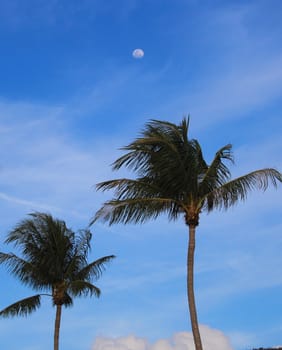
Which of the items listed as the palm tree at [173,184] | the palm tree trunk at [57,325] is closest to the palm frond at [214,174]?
the palm tree at [173,184]

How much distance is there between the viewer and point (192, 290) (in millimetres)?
21750

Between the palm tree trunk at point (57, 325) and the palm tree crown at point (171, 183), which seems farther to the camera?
the palm tree trunk at point (57, 325)

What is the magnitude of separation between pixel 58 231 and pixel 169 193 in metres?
11.6

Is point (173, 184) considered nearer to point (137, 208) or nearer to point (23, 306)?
point (137, 208)

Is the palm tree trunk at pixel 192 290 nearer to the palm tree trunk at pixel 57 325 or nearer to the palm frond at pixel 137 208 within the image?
the palm frond at pixel 137 208

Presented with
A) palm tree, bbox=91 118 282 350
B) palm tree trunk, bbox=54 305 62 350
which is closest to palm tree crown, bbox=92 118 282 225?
palm tree, bbox=91 118 282 350

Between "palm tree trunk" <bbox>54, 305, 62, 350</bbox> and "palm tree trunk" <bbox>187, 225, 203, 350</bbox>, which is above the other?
"palm tree trunk" <bbox>54, 305, 62, 350</bbox>

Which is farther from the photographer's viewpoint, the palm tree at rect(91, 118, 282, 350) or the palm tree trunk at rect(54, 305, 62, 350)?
the palm tree trunk at rect(54, 305, 62, 350)

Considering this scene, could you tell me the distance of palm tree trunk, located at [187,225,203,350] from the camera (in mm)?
21047

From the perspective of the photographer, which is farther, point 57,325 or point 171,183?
point 57,325

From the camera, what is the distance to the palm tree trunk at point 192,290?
21.0 m

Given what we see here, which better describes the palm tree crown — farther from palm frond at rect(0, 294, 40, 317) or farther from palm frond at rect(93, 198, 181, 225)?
palm frond at rect(0, 294, 40, 317)

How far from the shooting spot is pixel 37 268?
32.3 metres

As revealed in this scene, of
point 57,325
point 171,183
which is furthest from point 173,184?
point 57,325
